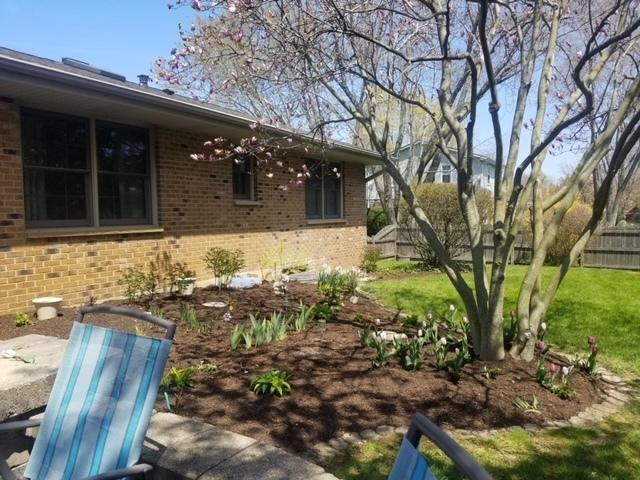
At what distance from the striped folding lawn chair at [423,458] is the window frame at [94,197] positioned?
658 cm

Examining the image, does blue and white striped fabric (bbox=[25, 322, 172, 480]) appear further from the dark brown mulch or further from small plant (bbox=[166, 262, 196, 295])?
small plant (bbox=[166, 262, 196, 295])

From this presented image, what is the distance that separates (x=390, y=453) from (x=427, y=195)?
11.0 m

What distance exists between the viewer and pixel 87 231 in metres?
7.10

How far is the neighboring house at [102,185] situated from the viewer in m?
6.18

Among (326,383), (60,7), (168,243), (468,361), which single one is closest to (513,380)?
(468,361)

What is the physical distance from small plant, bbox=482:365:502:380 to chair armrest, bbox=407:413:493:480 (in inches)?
122

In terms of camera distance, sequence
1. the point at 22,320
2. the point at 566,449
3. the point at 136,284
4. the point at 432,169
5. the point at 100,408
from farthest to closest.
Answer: the point at 432,169
the point at 136,284
the point at 22,320
the point at 566,449
the point at 100,408

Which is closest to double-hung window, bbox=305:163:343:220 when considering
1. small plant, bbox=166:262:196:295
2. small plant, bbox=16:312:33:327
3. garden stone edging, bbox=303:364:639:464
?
small plant, bbox=166:262:196:295

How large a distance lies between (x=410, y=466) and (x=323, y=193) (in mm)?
11809

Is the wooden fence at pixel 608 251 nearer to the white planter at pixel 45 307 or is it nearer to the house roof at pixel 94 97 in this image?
the house roof at pixel 94 97

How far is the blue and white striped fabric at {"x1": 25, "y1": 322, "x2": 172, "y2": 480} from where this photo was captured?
2.06 meters

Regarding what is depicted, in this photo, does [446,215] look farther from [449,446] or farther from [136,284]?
[449,446]

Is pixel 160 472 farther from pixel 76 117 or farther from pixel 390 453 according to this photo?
pixel 76 117

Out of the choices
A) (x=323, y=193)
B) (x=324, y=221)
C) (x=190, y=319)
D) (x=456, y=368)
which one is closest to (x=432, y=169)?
(x=323, y=193)
